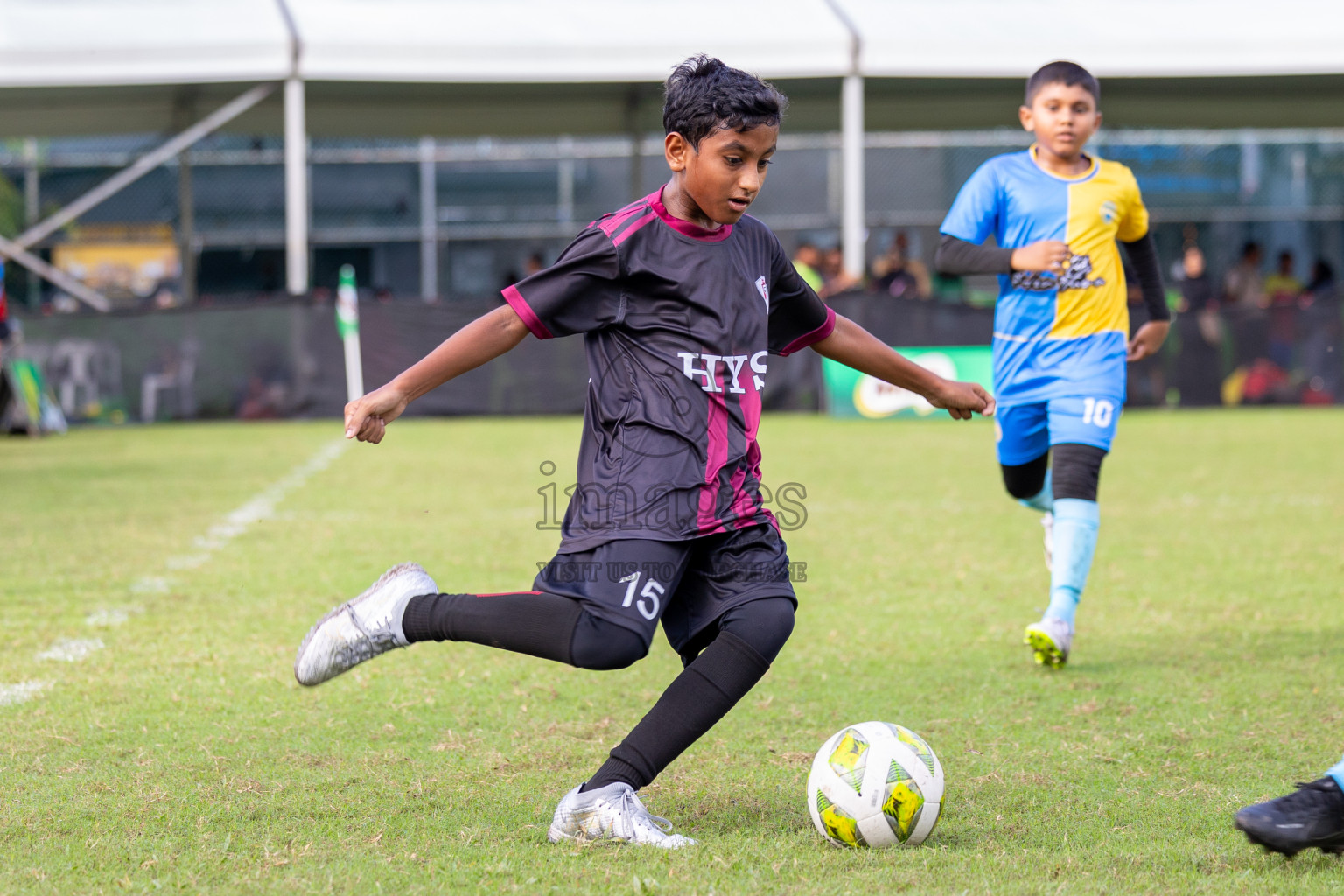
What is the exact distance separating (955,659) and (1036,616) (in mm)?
835

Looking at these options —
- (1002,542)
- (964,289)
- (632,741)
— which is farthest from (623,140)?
(632,741)

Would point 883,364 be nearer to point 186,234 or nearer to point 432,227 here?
point 186,234

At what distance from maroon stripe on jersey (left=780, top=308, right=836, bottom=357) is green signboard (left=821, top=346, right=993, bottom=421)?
1204cm

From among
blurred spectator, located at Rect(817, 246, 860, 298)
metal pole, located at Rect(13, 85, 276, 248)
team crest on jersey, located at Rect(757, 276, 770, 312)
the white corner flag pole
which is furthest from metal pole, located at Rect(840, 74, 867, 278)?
team crest on jersey, located at Rect(757, 276, 770, 312)

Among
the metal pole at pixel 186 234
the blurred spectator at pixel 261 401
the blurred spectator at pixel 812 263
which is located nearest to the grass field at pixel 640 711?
the blurred spectator at pixel 261 401

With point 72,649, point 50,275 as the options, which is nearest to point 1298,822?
point 72,649

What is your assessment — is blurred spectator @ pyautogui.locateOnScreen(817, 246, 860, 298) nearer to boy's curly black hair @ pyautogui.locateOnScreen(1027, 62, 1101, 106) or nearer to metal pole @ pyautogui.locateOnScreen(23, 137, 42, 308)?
boy's curly black hair @ pyautogui.locateOnScreen(1027, 62, 1101, 106)

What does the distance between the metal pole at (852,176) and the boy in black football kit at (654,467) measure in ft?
51.7

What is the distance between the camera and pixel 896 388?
1535cm

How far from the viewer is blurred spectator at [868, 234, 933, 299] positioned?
17.1 metres

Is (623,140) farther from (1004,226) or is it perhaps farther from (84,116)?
(1004,226)

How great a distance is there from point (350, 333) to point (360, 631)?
1330 cm

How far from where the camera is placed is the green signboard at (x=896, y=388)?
15375 mm

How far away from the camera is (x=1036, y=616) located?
539 centimetres
